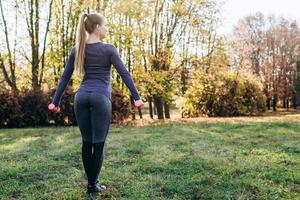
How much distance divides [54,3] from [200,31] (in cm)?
787

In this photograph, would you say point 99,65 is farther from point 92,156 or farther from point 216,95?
point 216,95

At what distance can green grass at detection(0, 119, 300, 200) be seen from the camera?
4754 mm

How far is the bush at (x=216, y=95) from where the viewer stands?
2298cm

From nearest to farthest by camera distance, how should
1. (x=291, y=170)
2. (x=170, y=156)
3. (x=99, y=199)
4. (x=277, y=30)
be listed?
1. (x=99, y=199)
2. (x=291, y=170)
3. (x=170, y=156)
4. (x=277, y=30)

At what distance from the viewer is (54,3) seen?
19156 mm

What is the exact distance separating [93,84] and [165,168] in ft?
7.27

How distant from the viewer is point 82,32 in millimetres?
4488

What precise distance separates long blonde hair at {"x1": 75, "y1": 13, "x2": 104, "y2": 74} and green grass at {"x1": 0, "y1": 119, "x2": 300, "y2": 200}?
1.49 metres

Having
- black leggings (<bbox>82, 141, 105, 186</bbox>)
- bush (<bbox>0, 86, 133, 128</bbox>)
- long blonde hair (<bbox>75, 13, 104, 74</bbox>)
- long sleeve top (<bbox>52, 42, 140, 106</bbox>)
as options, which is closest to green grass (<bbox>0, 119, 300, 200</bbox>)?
black leggings (<bbox>82, 141, 105, 186</bbox>)

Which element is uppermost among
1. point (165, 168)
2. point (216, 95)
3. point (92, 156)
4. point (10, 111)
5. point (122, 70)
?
point (122, 70)

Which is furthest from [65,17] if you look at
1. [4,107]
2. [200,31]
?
[200,31]

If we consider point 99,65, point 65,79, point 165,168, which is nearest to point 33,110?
point 165,168

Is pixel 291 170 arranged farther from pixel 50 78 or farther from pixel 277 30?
pixel 277 30

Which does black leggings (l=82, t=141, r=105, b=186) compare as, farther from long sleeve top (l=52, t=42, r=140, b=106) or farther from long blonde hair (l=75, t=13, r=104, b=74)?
long blonde hair (l=75, t=13, r=104, b=74)
